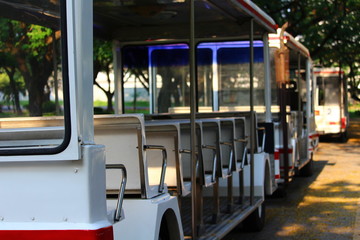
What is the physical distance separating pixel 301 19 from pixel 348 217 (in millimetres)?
14044

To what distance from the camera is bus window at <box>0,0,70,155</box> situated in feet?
12.3

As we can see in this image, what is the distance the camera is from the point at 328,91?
84.0 ft

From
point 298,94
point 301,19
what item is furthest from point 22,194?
point 301,19

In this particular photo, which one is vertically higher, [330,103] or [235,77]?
[235,77]

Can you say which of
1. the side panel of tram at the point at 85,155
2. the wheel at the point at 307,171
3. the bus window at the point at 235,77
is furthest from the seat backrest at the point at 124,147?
the wheel at the point at 307,171

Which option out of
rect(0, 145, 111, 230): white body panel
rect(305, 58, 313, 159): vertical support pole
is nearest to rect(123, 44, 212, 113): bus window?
rect(305, 58, 313, 159): vertical support pole

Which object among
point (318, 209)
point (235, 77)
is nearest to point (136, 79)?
point (235, 77)

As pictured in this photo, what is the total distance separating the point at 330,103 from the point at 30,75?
21.8m

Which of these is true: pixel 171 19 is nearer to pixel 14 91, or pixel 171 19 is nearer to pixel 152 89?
pixel 152 89

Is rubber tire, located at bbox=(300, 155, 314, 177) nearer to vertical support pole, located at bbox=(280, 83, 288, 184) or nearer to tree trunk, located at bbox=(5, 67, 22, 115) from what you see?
vertical support pole, located at bbox=(280, 83, 288, 184)

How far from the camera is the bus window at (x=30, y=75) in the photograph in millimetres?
3752

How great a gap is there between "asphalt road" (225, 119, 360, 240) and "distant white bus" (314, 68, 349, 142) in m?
8.26

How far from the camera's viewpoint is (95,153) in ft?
11.2

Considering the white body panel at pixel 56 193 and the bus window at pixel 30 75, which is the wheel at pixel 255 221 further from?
the white body panel at pixel 56 193
